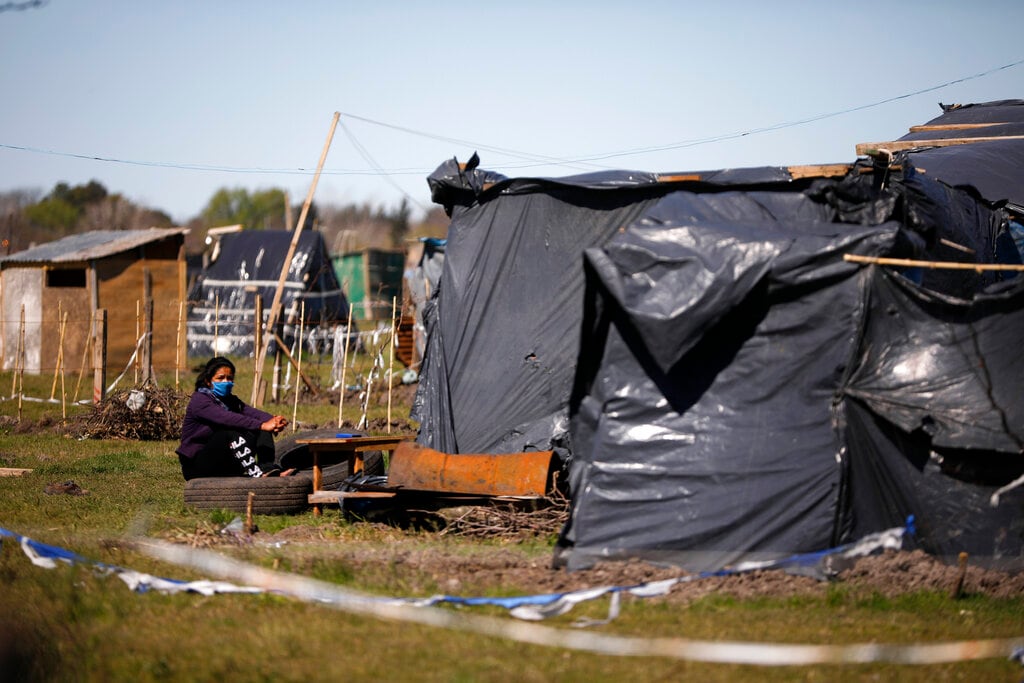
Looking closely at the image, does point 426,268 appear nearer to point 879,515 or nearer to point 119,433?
point 119,433

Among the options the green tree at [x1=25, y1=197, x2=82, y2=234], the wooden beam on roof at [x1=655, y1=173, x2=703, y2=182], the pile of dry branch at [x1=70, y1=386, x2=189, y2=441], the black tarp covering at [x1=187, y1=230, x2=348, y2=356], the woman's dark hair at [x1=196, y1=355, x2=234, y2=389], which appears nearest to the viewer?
the wooden beam on roof at [x1=655, y1=173, x2=703, y2=182]

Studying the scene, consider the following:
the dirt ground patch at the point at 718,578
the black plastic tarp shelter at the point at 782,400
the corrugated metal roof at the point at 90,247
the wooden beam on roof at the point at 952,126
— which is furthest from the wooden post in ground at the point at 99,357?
the wooden beam on roof at the point at 952,126

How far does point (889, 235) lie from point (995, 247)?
5731 mm

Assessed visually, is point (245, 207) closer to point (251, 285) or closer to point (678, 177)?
point (251, 285)

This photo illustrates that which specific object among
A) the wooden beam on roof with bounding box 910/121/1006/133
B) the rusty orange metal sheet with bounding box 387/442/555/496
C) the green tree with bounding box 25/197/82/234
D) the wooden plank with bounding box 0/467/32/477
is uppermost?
the green tree with bounding box 25/197/82/234

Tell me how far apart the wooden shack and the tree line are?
70.1ft

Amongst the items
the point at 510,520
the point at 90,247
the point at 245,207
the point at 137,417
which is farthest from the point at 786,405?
the point at 245,207

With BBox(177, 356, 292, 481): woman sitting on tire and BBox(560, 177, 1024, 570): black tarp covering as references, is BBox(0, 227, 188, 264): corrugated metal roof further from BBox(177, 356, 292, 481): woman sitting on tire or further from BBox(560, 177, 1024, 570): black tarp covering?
BBox(560, 177, 1024, 570): black tarp covering

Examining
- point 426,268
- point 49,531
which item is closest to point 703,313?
point 49,531

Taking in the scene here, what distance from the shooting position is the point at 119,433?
48.0 ft

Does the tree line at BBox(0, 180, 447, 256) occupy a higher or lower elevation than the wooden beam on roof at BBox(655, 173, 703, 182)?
higher

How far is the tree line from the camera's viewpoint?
60.8 metres

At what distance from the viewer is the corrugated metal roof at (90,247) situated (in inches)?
953

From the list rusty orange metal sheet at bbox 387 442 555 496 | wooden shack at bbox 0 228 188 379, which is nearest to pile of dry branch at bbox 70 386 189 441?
rusty orange metal sheet at bbox 387 442 555 496
